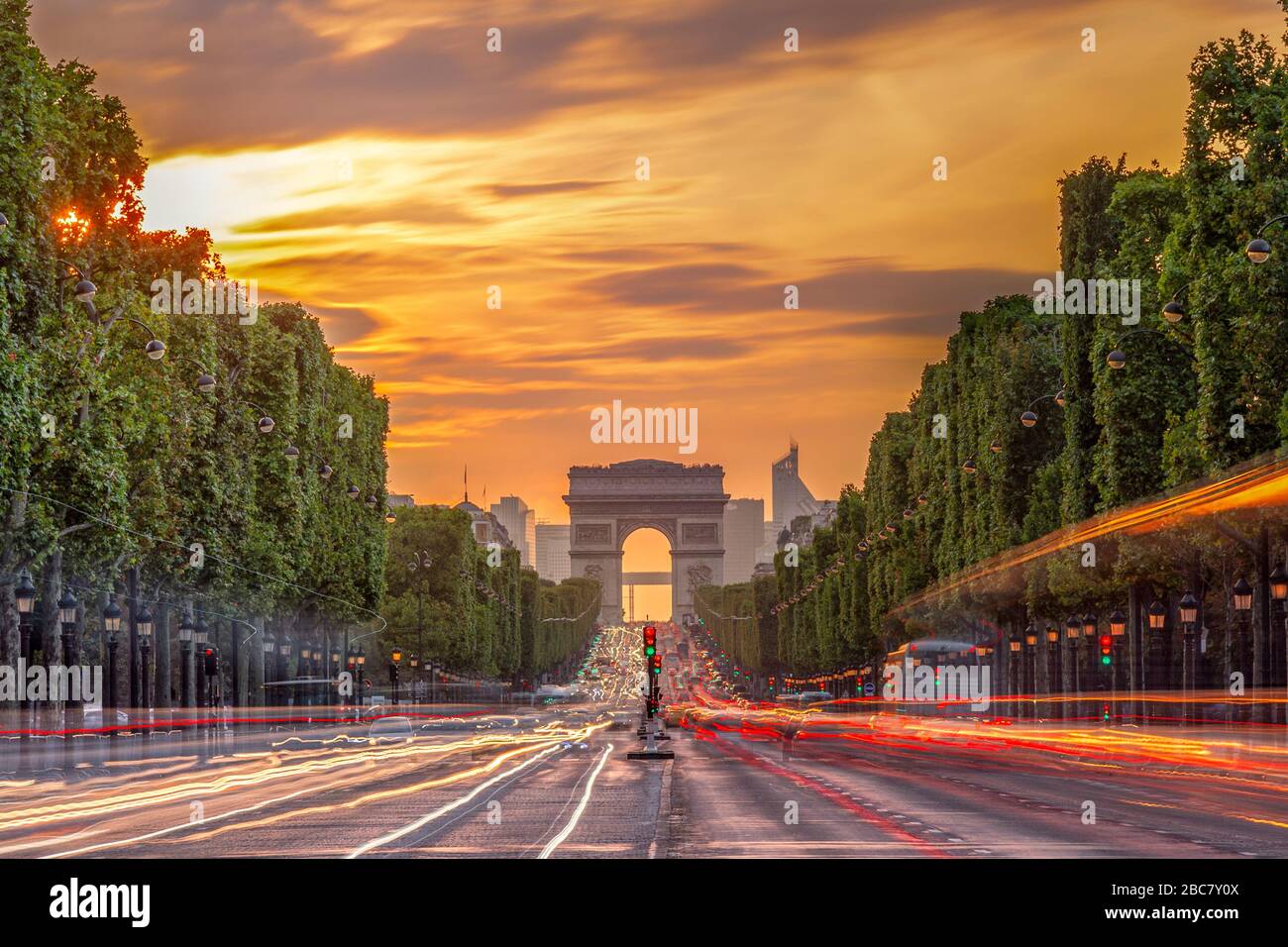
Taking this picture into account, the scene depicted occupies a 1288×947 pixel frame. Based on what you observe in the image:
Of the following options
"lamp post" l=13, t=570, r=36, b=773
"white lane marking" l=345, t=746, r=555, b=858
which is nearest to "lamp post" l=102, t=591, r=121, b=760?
"lamp post" l=13, t=570, r=36, b=773

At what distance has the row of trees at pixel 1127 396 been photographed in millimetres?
Answer: 46062

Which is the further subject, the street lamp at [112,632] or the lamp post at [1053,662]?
the lamp post at [1053,662]

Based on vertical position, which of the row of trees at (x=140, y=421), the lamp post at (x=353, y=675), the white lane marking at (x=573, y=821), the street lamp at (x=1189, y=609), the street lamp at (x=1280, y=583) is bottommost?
the lamp post at (x=353, y=675)

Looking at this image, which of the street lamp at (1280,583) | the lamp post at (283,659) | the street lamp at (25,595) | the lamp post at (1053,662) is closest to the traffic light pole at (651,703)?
the street lamp at (1280,583)

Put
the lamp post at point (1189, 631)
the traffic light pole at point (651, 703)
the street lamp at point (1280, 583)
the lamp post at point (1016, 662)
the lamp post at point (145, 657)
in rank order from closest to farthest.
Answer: the street lamp at point (1280, 583) < the traffic light pole at point (651, 703) < the lamp post at point (1189, 631) < the lamp post at point (145, 657) < the lamp post at point (1016, 662)

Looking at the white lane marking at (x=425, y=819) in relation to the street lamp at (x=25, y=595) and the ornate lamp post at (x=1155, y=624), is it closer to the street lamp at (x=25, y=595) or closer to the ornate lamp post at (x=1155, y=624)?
the street lamp at (x=25, y=595)

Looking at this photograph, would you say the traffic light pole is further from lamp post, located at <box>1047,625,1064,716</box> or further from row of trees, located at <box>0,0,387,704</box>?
lamp post, located at <box>1047,625,1064,716</box>

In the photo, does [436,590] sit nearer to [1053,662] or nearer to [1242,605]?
[1053,662]

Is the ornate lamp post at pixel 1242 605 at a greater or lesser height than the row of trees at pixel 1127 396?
lesser

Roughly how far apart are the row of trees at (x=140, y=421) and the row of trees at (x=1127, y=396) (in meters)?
26.3

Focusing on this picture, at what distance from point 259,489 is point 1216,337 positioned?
4231cm

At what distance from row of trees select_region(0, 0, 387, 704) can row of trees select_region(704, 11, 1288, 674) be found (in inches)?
1034
